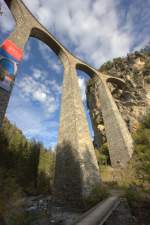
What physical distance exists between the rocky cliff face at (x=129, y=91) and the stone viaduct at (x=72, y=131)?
2443mm

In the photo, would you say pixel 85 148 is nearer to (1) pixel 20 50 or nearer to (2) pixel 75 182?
(2) pixel 75 182

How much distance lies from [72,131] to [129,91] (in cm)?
1053

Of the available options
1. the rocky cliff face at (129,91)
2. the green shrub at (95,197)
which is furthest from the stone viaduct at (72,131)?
the rocky cliff face at (129,91)

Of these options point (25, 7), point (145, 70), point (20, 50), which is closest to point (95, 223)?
point (20, 50)

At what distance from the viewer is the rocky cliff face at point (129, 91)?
651 inches

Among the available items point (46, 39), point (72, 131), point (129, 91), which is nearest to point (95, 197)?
point (72, 131)

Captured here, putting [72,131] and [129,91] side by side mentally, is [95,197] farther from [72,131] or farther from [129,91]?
[129,91]

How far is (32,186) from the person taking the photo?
12.9 meters

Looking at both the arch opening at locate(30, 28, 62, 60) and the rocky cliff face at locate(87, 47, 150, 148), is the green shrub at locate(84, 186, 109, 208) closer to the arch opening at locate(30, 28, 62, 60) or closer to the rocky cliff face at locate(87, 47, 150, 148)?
the rocky cliff face at locate(87, 47, 150, 148)

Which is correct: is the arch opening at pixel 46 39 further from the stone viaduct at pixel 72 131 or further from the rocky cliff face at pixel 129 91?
the rocky cliff face at pixel 129 91

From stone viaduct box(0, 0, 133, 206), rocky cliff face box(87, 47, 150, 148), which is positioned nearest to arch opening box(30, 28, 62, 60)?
stone viaduct box(0, 0, 133, 206)

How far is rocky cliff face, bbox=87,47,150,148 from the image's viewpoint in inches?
651

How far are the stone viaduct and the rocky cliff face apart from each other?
244 cm

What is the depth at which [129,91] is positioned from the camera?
703 inches
